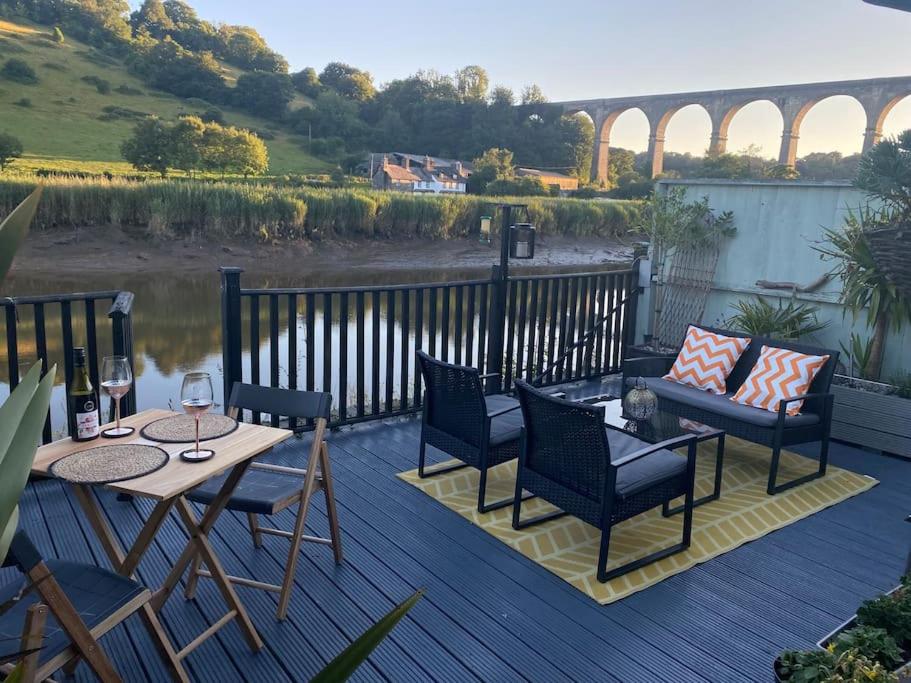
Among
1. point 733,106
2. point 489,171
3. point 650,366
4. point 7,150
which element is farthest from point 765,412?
point 733,106

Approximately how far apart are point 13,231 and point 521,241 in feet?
15.8

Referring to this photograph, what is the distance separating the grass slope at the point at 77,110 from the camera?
3094 cm

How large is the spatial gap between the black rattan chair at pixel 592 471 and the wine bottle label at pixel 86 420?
5.48ft

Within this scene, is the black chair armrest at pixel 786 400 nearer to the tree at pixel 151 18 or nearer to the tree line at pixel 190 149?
the tree line at pixel 190 149

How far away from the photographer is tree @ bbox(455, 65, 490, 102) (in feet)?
182

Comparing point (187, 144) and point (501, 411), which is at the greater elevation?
point (187, 144)

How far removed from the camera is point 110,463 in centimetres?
207

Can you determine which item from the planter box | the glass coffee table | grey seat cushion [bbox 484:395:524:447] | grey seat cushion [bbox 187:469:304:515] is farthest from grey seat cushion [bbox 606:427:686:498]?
the planter box

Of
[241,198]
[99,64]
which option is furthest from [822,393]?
[99,64]

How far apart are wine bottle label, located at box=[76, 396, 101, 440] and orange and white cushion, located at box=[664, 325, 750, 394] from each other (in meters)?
3.57

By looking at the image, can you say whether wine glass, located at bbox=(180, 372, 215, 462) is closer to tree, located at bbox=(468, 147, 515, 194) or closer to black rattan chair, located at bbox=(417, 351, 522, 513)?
black rattan chair, located at bbox=(417, 351, 522, 513)

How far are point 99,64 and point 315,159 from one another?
17.5 m

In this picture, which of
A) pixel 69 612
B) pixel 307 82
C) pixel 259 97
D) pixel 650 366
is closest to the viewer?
pixel 69 612

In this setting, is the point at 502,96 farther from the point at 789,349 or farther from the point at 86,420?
the point at 86,420
